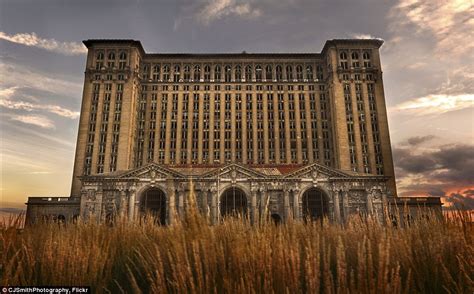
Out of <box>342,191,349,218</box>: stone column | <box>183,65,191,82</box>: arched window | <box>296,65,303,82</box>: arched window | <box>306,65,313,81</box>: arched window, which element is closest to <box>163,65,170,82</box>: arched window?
<box>183,65,191,82</box>: arched window

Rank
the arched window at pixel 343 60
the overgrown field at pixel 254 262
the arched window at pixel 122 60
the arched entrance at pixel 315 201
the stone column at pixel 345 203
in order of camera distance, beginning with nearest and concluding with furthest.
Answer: the overgrown field at pixel 254 262, the stone column at pixel 345 203, the arched entrance at pixel 315 201, the arched window at pixel 122 60, the arched window at pixel 343 60

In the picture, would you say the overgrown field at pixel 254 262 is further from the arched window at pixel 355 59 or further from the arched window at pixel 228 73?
the arched window at pixel 228 73

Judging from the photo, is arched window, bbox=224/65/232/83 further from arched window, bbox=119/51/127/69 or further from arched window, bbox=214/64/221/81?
arched window, bbox=119/51/127/69

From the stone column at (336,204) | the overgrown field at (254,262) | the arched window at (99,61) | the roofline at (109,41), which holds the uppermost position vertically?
the roofline at (109,41)

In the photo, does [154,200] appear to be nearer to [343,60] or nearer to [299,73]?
[299,73]

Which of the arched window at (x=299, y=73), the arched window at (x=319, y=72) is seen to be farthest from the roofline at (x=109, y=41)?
the arched window at (x=319, y=72)

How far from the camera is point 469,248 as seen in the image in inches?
252

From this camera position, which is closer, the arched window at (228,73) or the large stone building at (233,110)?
the large stone building at (233,110)

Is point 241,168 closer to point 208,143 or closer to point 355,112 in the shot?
point 208,143

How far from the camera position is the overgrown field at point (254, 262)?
480 centimetres

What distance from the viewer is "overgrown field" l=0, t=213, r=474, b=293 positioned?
4805 mm

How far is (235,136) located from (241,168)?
39904 millimetres

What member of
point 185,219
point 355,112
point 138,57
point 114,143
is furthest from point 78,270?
point 138,57

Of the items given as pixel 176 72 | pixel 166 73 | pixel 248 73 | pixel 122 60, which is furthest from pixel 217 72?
pixel 122 60
